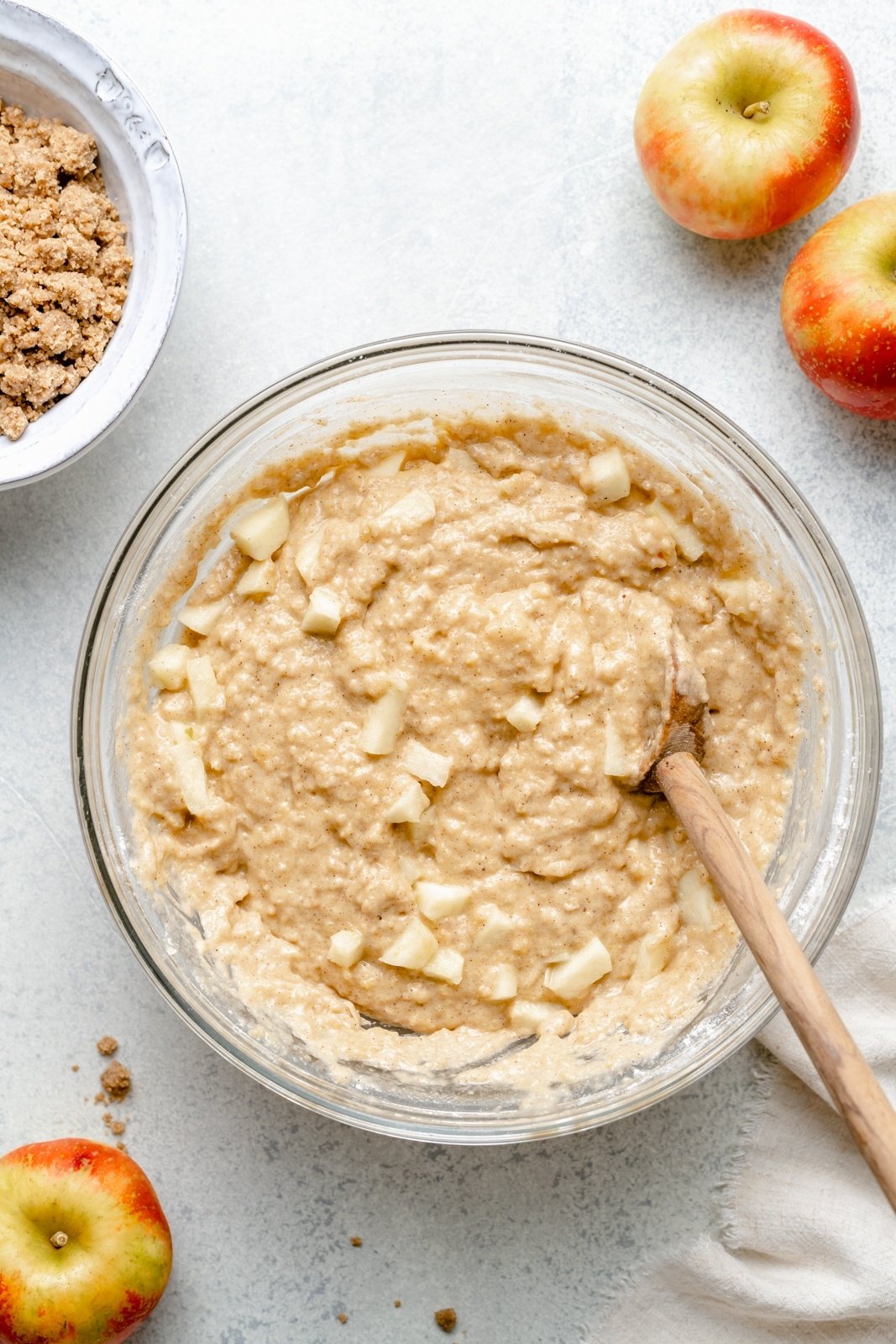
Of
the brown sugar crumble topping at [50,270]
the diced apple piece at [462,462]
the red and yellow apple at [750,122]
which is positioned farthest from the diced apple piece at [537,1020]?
the red and yellow apple at [750,122]

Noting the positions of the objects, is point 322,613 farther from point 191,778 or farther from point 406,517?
point 191,778

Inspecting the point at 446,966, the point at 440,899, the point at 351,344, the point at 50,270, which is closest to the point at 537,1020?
the point at 446,966

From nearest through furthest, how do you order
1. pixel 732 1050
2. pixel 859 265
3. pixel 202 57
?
pixel 732 1050 < pixel 859 265 < pixel 202 57

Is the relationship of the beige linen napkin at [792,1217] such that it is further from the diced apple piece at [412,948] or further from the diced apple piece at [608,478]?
the diced apple piece at [608,478]

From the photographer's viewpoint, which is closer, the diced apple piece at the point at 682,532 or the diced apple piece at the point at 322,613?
the diced apple piece at the point at 322,613

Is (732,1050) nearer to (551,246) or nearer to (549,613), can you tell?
Answer: (549,613)

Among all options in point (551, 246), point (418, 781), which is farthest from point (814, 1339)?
point (551, 246)

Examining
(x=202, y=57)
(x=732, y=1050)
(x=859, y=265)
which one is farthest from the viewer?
(x=202, y=57)
